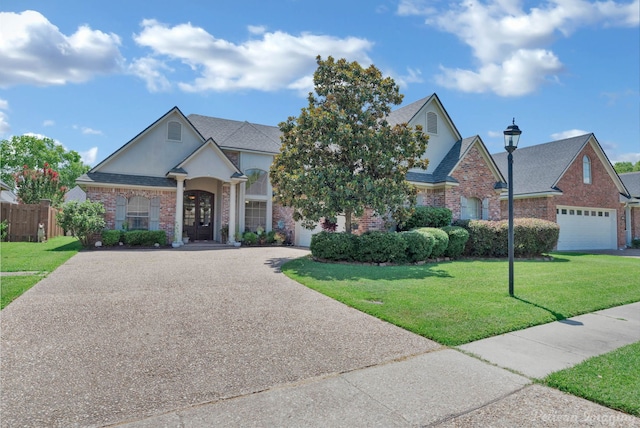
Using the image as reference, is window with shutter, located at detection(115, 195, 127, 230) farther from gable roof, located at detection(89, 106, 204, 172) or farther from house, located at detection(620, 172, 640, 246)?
house, located at detection(620, 172, 640, 246)

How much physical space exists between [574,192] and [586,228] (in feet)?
8.57

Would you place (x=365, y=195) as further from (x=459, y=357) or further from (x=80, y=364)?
(x=80, y=364)

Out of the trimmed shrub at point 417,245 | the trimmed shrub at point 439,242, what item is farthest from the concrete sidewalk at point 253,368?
the trimmed shrub at point 439,242


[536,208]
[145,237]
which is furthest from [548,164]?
[145,237]

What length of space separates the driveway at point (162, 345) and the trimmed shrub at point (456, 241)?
8347mm

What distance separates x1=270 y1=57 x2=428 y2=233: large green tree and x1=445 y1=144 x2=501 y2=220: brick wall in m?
5.55

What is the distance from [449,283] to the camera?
8633 mm

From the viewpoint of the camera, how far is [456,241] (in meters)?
14.1

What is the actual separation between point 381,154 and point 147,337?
950 cm

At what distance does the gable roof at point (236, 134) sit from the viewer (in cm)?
1978

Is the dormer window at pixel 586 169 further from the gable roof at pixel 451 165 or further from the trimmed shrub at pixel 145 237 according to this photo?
the trimmed shrub at pixel 145 237

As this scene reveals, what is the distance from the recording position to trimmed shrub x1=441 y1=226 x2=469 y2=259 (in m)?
14.1

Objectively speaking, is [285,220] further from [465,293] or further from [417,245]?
[465,293]

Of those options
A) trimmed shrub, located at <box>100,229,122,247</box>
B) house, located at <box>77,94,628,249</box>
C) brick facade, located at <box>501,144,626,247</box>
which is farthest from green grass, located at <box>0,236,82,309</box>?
brick facade, located at <box>501,144,626,247</box>
